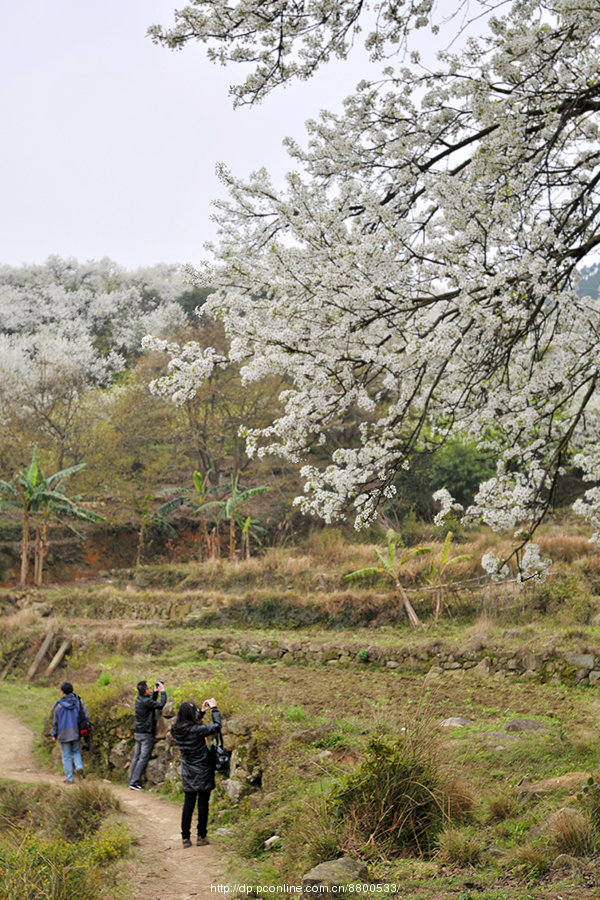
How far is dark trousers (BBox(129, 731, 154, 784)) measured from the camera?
9.30 m

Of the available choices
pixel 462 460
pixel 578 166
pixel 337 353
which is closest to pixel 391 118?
pixel 578 166

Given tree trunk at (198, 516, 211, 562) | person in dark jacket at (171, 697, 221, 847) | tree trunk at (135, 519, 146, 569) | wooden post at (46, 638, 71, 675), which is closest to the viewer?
person in dark jacket at (171, 697, 221, 847)

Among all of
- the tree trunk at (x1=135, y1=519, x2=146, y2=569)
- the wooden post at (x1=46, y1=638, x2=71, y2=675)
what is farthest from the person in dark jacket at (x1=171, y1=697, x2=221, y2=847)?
the tree trunk at (x1=135, y1=519, x2=146, y2=569)

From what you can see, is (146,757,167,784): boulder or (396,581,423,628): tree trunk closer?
(146,757,167,784): boulder

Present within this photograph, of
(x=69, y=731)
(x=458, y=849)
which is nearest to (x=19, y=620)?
(x=69, y=731)

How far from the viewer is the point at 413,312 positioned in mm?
5949

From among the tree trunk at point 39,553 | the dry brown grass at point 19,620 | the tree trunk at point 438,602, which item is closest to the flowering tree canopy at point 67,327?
the tree trunk at point 39,553

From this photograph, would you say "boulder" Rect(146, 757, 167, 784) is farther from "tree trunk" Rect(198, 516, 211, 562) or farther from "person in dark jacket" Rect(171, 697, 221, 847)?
"tree trunk" Rect(198, 516, 211, 562)

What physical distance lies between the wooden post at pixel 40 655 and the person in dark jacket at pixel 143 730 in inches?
318

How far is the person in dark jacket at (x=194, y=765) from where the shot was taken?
6.40m

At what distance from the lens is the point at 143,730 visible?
30.4ft

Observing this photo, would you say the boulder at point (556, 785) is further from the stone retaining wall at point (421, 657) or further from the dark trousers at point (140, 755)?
the stone retaining wall at point (421, 657)

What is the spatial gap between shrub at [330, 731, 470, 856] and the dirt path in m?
1.19

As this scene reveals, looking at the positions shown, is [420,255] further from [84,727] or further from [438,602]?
[438,602]
